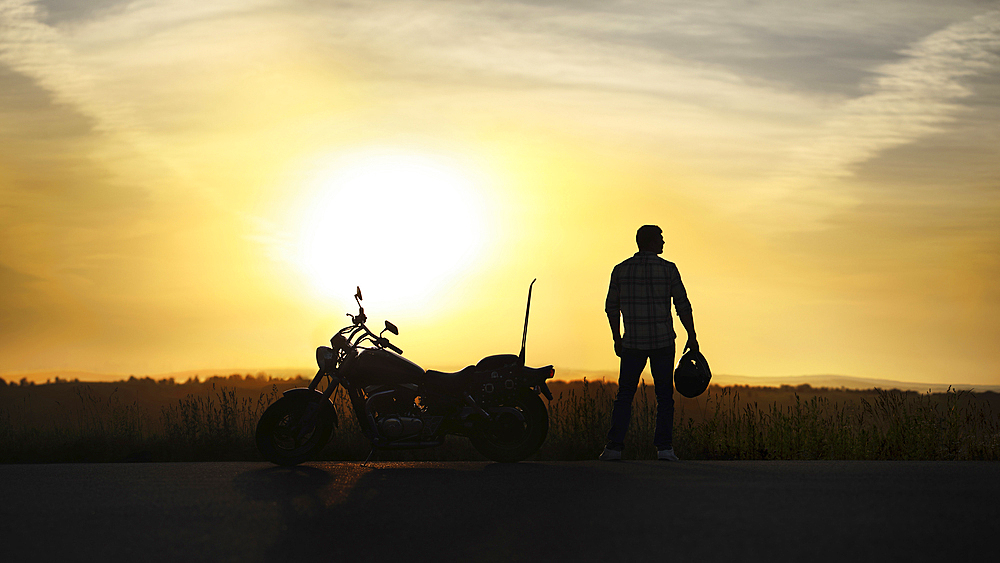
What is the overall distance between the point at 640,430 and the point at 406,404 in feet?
12.1

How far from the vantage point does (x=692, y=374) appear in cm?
1004

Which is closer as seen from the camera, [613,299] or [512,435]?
[512,435]

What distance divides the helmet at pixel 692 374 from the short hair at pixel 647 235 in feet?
4.27

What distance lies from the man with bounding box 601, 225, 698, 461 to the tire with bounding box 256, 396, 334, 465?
10.2ft

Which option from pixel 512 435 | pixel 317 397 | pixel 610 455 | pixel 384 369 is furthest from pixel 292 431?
pixel 610 455

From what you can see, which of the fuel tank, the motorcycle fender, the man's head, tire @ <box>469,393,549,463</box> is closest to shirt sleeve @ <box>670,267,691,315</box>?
the man's head

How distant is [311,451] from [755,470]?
4405 millimetres

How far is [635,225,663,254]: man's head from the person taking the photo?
33.5 feet

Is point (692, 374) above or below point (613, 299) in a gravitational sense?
below

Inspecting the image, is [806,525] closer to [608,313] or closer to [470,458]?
[608,313]

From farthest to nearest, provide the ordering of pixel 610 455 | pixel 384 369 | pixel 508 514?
1. pixel 610 455
2. pixel 384 369
3. pixel 508 514

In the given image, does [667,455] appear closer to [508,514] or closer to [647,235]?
[647,235]

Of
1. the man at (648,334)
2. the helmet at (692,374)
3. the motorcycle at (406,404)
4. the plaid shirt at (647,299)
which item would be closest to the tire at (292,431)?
the motorcycle at (406,404)

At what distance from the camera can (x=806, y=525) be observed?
5742 mm
